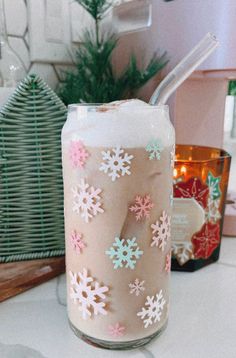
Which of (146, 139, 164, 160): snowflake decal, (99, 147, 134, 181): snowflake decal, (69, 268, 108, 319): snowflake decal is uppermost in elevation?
(146, 139, 164, 160): snowflake decal

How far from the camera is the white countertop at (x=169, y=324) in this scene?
31 centimetres

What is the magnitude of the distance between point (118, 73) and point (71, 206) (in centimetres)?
39

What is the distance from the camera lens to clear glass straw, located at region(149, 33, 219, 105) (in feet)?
1.07

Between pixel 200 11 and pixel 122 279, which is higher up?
pixel 200 11

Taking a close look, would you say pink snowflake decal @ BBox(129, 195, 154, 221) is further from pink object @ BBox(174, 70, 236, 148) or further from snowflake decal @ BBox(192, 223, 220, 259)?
pink object @ BBox(174, 70, 236, 148)

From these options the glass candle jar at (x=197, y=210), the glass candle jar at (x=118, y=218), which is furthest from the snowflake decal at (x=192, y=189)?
the glass candle jar at (x=118, y=218)

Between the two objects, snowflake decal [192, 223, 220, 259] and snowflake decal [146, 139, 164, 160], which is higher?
snowflake decal [146, 139, 164, 160]

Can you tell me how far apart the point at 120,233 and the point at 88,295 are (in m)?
0.06

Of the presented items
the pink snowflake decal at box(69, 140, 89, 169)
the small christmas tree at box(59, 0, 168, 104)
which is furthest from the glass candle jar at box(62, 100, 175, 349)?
the small christmas tree at box(59, 0, 168, 104)

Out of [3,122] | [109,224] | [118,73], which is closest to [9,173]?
[3,122]

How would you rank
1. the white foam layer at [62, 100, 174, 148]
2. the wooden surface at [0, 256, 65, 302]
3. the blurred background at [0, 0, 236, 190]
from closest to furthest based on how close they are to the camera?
the white foam layer at [62, 100, 174, 148] → the wooden surface at [0, 256, 65, 302] → the blurred background at [0, 0, 236, 190]

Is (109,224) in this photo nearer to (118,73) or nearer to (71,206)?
(71,206)

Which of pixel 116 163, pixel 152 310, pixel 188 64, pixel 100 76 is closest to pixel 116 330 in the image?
pixel 152 310

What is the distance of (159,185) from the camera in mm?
295
